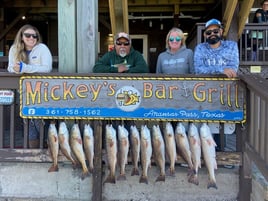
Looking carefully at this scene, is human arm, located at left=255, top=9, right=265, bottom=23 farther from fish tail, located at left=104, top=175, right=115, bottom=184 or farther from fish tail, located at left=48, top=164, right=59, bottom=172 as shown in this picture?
fish tail, located at left=48, top=164, right=59, bottom=172

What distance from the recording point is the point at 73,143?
11.6 ft

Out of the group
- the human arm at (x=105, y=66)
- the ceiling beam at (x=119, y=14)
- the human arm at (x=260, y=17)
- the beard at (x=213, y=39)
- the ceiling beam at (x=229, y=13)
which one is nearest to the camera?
the beard at (x=213, y=39)

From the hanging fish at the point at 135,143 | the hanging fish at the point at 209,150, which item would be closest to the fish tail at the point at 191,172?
the hanging fish at the point at 209,150

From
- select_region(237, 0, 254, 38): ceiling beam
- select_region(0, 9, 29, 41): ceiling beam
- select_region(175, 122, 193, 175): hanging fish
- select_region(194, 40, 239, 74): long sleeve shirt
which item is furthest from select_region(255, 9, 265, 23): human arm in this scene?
select_region(0, 9, 29, 41): ceiling beam

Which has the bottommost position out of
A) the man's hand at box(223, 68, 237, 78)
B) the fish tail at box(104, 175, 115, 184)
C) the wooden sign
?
the fish tail at box(104, 175, 115, 184)

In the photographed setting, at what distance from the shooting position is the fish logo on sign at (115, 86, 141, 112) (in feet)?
11.6

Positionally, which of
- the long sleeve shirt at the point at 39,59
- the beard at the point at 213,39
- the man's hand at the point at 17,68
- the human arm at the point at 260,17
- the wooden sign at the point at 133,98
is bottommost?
the wooden sign at the point at 133,98

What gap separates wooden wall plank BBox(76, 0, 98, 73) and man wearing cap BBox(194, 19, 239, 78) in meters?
1.07

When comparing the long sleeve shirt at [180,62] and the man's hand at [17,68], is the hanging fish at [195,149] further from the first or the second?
the man's hand at [17,68]

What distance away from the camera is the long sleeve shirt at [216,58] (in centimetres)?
366

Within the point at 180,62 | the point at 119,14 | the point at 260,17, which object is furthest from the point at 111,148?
the point at 260,17

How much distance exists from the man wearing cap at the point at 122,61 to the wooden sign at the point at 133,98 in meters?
0.29

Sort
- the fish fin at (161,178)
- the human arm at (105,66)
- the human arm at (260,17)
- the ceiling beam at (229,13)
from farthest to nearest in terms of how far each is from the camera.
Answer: the human arm at (260,17), the ceiling beam at (229,13), the human arm at (105,66), the fish fin at (161,178)

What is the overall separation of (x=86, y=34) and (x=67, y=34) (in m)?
0.20
